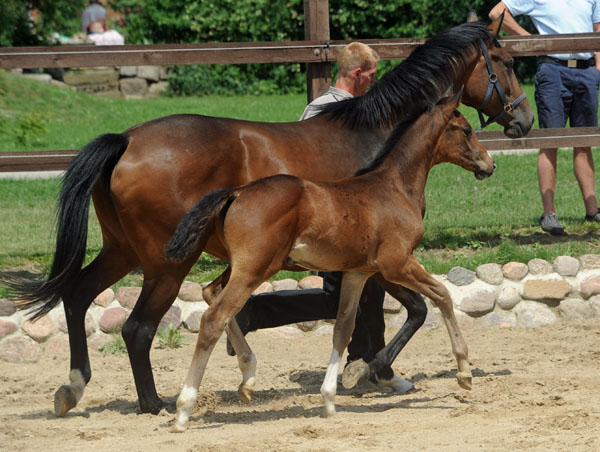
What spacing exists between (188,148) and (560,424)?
8.33ft

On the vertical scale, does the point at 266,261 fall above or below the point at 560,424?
above

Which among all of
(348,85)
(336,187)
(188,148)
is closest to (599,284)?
(348,85)

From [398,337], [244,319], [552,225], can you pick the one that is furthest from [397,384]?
[552,225]

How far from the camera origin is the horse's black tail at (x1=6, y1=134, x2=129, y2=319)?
520cm

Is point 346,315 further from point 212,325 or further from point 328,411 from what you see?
point 212,325

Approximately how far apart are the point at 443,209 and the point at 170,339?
376cm

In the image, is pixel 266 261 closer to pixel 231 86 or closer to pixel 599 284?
pixel 599 284

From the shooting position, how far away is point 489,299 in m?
7.41

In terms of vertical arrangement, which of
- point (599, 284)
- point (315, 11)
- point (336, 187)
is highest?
point (315, 11)

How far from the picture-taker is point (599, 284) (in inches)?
294

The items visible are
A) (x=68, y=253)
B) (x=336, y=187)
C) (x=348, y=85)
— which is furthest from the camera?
(x=348, y=85)

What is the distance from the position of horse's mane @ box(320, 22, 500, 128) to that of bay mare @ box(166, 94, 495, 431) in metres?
0.30

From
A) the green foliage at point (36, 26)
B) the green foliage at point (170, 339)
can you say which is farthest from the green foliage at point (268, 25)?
A: the green foliage at point (170, 339)

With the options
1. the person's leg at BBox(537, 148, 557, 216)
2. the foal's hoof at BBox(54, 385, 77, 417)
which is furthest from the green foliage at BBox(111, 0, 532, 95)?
the foal's hoof at BBox(54, 385, 77, 417)
